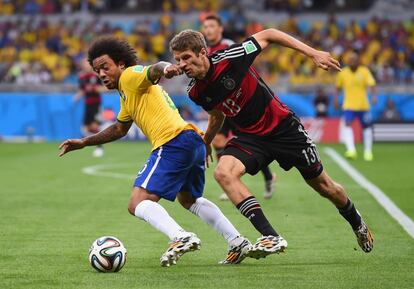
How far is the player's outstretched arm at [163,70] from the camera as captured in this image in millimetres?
7355

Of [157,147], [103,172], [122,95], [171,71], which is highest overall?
[171,71]

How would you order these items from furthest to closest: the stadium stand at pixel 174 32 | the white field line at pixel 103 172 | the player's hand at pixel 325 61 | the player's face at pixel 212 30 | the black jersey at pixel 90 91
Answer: the stadium stand at pixel 174 32 → the black jersey at pixel 90 91 → the white field line at pixel 103 172 → the player's face at pixel 212 30 → the player's hand at pixel 325 61

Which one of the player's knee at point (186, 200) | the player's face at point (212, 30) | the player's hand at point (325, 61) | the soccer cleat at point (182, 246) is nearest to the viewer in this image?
the soccer cleat at point (182, 246)

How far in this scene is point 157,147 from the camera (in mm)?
8203

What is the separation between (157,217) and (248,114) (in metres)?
1.21

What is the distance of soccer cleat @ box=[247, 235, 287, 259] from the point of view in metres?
7.64

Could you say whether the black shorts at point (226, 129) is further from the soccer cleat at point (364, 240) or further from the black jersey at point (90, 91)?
the black jersey at point (90, 91)

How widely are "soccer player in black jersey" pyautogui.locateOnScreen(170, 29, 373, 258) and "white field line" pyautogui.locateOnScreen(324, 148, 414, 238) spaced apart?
7.21ft

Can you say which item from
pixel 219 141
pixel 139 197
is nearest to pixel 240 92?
pixel 139 197

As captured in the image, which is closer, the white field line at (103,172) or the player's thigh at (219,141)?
the player's thigh at (219,141)

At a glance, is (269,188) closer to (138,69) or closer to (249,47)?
(249,47)

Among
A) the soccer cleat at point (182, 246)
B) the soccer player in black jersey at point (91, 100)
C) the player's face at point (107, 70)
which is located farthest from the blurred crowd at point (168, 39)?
the soccer cleat at point (182, 246)

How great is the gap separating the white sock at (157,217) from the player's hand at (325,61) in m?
1.77

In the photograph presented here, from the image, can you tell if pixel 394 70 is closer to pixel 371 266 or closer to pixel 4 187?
pixel 4 187
